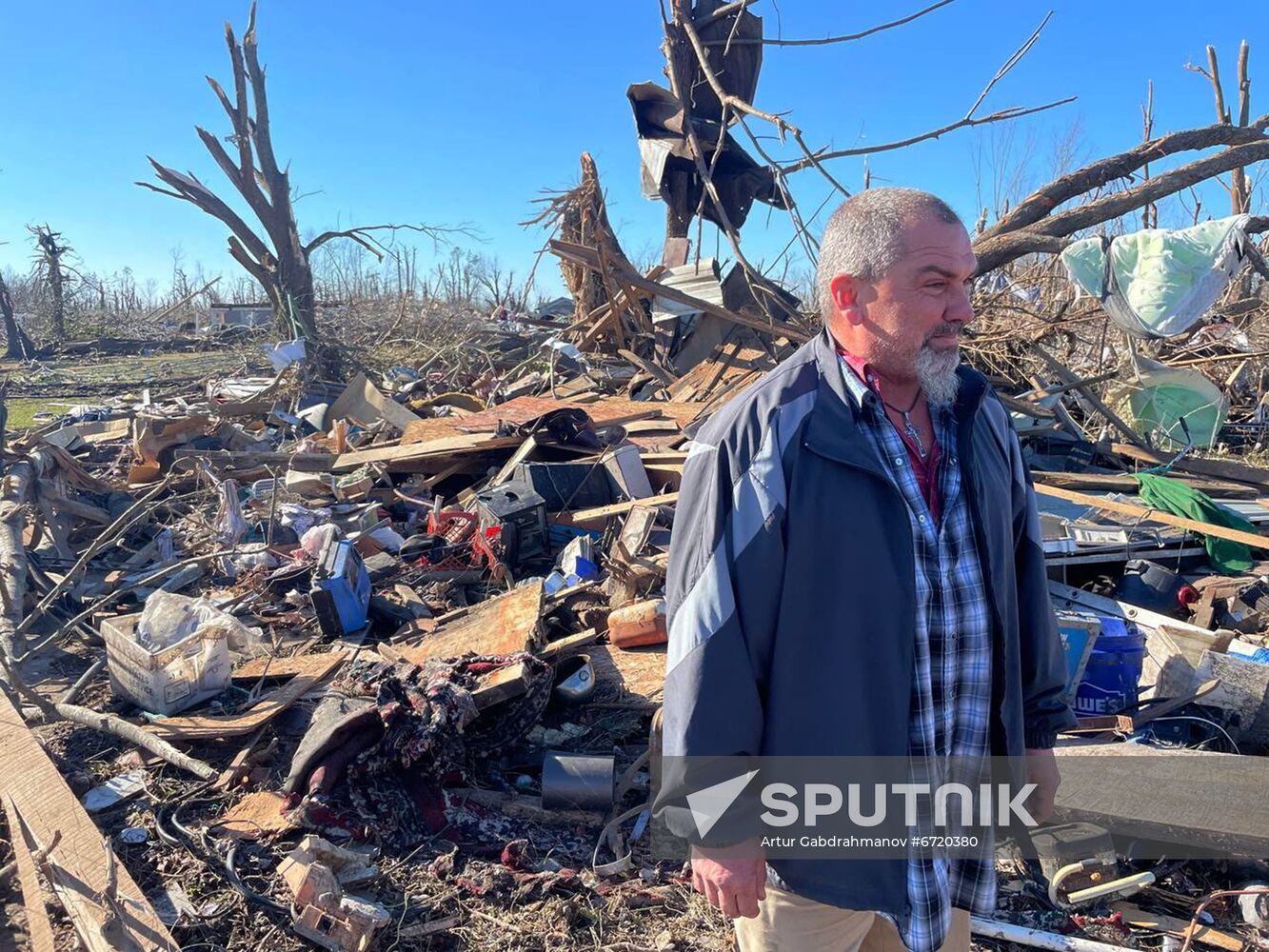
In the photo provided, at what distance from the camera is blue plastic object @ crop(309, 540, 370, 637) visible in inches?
207

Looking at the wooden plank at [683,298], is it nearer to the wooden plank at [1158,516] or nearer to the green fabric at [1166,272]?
the green fabric at [1166,272]

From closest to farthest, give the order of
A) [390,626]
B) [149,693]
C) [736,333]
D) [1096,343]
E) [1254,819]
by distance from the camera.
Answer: [1254,819] → [149,693] → [390,626] → [1096,343] → [736,333]

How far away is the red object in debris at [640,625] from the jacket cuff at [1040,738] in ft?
8.87

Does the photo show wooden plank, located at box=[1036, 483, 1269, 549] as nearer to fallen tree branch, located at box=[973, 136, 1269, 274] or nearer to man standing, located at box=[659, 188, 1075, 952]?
fallen tree branch, located at box=[973, 136, 1269, 274]

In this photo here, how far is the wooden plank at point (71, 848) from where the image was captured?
8.67 feet

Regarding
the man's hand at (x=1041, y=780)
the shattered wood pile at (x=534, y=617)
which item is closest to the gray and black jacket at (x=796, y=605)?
the man's hand at (x=1041, y=780)

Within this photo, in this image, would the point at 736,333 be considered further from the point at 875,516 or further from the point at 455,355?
the point at 875,516

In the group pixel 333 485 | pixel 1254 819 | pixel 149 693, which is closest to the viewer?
pixel 1254 819

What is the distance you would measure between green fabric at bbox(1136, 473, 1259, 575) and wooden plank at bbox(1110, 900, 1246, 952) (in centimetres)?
359

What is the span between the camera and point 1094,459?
Result: 8211mm

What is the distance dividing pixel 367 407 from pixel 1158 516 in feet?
29.4

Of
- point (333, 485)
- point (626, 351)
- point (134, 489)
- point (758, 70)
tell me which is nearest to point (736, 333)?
point (626, 351)

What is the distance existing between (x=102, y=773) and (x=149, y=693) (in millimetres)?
499

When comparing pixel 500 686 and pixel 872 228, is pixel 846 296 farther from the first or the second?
pixel 500 686
